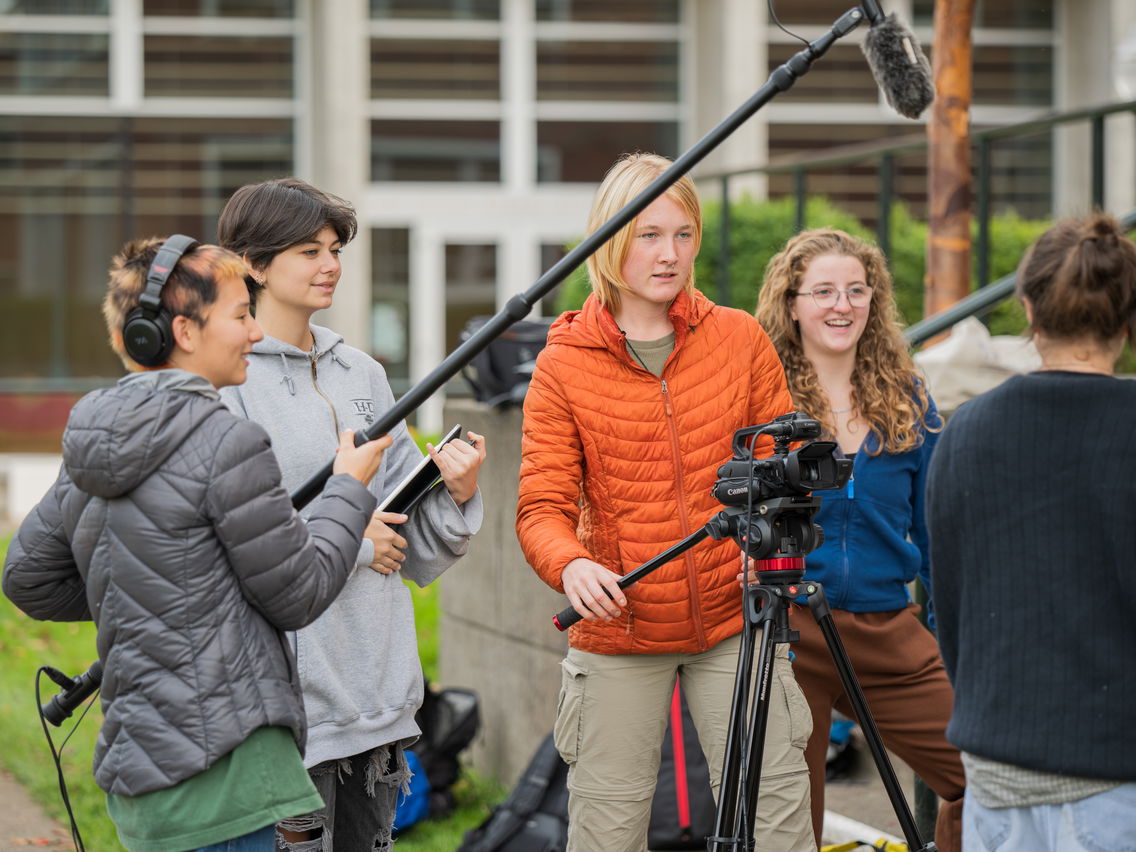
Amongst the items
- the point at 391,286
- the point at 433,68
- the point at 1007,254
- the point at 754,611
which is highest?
the point at 433,68

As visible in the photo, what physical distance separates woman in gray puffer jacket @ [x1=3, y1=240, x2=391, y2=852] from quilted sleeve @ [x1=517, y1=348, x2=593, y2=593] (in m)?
0.68

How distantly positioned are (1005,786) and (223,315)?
156 centimetres

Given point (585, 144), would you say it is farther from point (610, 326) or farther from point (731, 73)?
point (610, 326)

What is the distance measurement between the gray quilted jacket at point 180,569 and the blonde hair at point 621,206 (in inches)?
40.9

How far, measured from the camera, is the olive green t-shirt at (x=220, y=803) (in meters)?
2.51

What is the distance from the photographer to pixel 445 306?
55.1ft

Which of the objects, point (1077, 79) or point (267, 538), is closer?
point (267, 538)

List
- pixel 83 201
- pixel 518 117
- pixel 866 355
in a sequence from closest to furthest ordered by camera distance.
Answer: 1. pixel 866 355
2. pixel 83 201
3. pixel 518 117

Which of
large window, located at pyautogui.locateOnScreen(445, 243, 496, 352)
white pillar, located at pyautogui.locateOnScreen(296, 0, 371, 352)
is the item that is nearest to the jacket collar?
white pillar, located at pyautogui.locateOnScreen(296, 0, 371, 352)

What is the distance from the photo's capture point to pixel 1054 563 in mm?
2410

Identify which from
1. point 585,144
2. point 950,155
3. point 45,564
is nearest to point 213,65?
point 585,144

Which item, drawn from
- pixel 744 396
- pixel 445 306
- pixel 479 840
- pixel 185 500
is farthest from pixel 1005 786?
pixel 445 306

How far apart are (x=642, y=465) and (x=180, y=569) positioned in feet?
3.67

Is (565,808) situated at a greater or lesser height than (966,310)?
lesser
